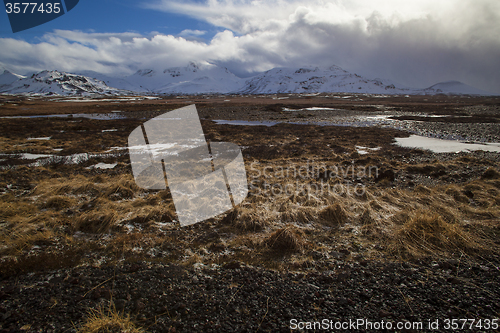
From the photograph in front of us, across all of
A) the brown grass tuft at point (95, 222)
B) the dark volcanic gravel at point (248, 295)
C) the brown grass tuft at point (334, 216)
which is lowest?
the dark volcanic gravel at point (248, 295)

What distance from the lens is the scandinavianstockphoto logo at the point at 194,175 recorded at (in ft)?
20.9

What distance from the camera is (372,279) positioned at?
3631 millimetres

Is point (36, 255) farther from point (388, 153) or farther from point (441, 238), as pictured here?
point (388, 153)

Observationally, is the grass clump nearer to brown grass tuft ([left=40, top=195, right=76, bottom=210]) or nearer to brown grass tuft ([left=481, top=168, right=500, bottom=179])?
brown grass tuft ([left=40, top=195, right=76, bottom=210])

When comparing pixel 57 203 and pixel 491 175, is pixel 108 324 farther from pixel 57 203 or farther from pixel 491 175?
pixel 491 175

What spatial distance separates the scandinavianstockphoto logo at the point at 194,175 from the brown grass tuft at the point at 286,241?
195 cm

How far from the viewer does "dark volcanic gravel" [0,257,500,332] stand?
292cm

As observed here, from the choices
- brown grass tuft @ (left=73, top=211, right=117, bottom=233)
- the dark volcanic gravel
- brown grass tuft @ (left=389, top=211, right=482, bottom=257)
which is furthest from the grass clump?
brown grass tuft @ (left=389, top=211, right=482, bottom=257)

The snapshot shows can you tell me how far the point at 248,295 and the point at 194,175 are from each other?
6455mm

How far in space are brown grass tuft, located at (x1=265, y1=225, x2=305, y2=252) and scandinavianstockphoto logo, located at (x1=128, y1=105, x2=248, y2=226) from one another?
195 cm

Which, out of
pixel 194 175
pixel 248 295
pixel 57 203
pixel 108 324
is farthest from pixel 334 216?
pixel 57 203

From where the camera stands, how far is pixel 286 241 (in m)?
4.62
